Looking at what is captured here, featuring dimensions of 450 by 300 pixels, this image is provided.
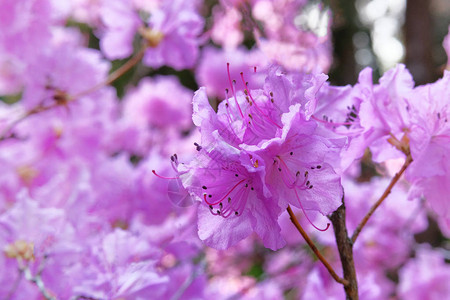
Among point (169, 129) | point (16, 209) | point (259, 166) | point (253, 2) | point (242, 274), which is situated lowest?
point (242, 274)

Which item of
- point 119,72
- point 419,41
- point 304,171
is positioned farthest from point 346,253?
point 419,41

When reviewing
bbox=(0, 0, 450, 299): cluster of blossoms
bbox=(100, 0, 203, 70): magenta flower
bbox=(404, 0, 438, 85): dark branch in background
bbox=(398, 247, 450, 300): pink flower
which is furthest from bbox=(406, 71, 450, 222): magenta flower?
bbox=(404, 0, 438, 85): dark branch in background

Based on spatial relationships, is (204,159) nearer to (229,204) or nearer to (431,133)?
(229,204)

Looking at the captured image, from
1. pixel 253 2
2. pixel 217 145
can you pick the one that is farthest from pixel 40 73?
pixel 217 145

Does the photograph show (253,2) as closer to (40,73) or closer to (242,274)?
(40,73)

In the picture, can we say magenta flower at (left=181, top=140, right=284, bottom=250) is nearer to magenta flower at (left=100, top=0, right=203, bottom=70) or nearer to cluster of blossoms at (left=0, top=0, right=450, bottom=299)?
cluster of blossoms at (left=0, top=0, right=450, bottom=299)

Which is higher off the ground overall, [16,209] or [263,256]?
[16,209]

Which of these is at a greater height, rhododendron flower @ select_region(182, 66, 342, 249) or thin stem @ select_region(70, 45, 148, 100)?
rhododendron flower @ select_region(182, 66, 342, 249)
